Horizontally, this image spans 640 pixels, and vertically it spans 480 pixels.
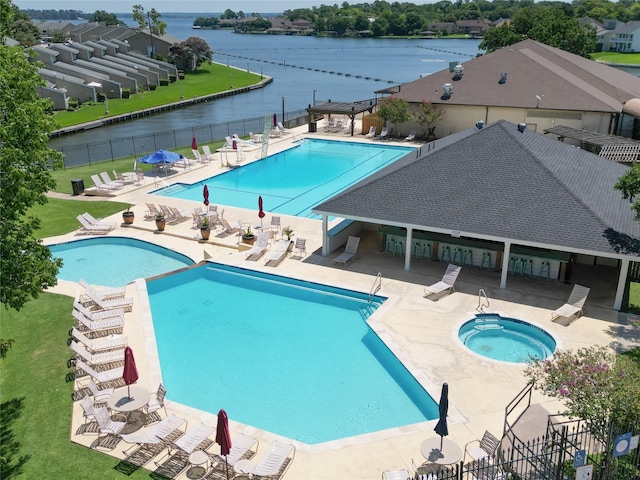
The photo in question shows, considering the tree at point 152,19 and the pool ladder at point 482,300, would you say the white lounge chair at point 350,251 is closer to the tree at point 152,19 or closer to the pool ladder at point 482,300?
the pool ladder at point 482,300

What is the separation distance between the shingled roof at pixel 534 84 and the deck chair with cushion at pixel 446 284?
23.9m

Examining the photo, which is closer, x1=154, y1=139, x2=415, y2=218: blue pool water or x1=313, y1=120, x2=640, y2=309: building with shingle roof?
x1=313, y1=120, x2=640, y2=309: building with shingle roof

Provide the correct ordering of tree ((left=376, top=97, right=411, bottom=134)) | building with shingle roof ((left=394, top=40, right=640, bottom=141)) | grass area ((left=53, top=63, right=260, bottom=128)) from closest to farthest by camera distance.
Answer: building with shingle roof ((left=394, top=40, right=640, bottom=141))
tree ((left=376, top=97, right=411, bottom=134))
grass area ((left=53, top=63, right=260, bottom=128))

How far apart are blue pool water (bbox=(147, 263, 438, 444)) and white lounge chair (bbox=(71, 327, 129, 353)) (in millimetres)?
1289

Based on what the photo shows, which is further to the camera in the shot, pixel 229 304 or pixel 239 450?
pixel 229 304

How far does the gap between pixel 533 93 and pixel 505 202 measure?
2382cm

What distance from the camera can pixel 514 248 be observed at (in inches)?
820

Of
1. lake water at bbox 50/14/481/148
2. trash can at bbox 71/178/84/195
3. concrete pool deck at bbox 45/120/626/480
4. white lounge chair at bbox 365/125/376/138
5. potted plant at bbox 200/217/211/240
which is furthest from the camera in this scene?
lake water at bbox 50/14/481/148

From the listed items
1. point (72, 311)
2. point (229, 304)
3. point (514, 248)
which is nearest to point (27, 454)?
point (72, 311)

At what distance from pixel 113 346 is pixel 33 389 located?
87.7 inches

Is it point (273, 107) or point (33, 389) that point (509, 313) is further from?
point (273, 107)

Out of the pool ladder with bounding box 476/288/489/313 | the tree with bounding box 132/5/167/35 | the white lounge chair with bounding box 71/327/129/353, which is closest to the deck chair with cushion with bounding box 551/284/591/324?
the pool ladder with bounding box 476/288/489/313

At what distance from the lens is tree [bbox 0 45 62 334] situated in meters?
11.5

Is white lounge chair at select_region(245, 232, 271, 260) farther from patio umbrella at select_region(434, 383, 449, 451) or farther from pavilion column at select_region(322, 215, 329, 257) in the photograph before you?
patio umbrella at select_region(434, 383, 449, 451)
